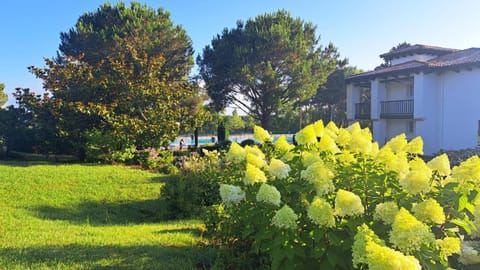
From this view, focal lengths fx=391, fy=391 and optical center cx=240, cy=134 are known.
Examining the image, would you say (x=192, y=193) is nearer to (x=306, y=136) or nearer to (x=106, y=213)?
(x=106, y=213)

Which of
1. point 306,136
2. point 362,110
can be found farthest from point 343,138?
point 362,110

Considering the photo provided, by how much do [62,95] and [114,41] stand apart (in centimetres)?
931

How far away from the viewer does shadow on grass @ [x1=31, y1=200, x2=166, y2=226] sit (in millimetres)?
7336

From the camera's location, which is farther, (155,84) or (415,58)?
(415,58)

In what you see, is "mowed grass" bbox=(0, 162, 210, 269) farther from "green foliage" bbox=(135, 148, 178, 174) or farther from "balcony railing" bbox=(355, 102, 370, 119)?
"balcony railing" bbox=(355, 102, 370, 119)

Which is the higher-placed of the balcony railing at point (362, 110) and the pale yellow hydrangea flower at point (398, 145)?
the balcony railing at point (362, 110)

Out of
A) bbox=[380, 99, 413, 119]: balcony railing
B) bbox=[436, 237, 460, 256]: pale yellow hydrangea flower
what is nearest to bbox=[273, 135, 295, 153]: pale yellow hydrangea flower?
bbox=[436, 237, 460, 256]: pale yellow hydrangea flower

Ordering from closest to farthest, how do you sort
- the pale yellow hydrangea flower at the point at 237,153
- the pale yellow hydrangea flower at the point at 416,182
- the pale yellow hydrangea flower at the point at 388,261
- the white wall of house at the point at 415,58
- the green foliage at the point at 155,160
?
the pale yellow hydrangea flower at the point at 388,261
the pale yellow hydrangea flower at the point at 416,182
the pale yellow hydrangea flower at the point at 237,153
the green foliage at the point at 155,160
the white wall of house at the point at 415,58

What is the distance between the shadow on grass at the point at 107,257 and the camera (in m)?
4.23

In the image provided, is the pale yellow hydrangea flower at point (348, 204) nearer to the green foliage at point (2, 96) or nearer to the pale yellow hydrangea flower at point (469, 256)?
the pale yellow hydrangea flower at point (469, 256)

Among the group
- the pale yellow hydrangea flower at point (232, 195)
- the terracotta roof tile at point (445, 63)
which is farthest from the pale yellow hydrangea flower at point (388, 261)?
the terracotta roof tile at point (445, 63)

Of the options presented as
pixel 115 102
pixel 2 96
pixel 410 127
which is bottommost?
pixel 410 127

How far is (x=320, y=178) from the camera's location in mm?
2910

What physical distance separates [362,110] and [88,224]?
1963 cm
